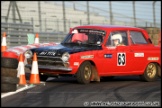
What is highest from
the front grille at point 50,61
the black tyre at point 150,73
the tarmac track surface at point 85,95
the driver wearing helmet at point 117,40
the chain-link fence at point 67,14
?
the chain-link fence at point 67,14

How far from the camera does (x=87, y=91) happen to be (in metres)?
9.92

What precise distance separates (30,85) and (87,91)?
1.53 m

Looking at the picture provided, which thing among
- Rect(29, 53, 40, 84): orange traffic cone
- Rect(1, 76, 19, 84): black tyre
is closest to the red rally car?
Rect(29, 53, 40, 84): orange traffic cone

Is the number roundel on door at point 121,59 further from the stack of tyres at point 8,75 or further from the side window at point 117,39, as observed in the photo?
the stack of tyres at point 8,75

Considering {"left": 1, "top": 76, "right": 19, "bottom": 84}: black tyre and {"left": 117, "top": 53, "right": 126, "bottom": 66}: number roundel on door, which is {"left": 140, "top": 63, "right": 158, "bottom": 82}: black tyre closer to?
{"left": 117, "top": 53, "right": 126, "bottom": 66}: number roundel on door

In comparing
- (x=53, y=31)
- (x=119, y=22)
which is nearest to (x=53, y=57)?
(x=53, y=31)

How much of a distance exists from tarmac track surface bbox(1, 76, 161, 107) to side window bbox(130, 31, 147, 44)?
5.71 ft

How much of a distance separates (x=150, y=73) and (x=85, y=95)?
157 inches

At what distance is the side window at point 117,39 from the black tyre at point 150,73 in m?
0.98

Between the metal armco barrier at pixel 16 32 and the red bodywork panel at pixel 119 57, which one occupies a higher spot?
the metal armco barrier at pixel 16 32

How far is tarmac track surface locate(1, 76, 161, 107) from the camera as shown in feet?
27.0

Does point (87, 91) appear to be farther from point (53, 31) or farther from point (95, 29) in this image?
point (53, 31)

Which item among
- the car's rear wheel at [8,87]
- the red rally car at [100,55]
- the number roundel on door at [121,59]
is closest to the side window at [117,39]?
the red rally car at [100,55]

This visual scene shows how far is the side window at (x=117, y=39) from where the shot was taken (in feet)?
40.1
